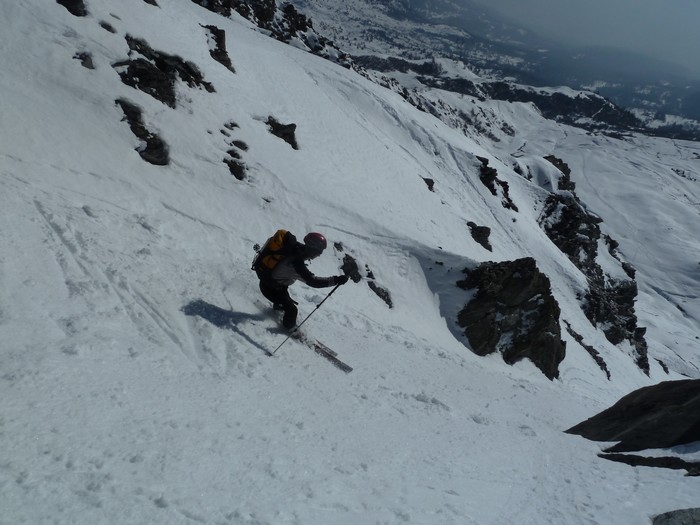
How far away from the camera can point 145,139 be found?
14719 millimetres

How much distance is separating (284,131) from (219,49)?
6.62 metres

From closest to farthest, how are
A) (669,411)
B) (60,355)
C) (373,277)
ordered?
1. (60,355)
2. (669,411)
3. (373,277)

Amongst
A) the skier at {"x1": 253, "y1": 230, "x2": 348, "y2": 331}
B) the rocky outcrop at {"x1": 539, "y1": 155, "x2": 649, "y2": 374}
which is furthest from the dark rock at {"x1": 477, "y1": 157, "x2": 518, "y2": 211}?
the skier at {"x1": 253, "y1": 230, "x2": 348, "y2": 331}

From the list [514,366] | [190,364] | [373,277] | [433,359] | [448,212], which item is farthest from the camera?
[448,212]

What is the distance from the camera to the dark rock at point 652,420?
816cm

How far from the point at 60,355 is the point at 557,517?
7128 millimetres

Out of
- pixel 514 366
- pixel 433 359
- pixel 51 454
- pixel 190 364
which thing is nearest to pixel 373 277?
pixel 433 359

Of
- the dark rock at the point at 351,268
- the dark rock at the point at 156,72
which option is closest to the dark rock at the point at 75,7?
the dark rock at the point at 156,72

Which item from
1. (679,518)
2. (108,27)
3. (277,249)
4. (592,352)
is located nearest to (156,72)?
(108,27)

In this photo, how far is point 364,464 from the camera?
642cm

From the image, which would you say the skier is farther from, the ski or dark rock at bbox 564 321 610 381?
dark rock at bbox 564 321 610 381

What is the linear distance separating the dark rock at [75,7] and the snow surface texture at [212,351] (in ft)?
1.95

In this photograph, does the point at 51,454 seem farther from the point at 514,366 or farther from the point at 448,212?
the point at 448,212

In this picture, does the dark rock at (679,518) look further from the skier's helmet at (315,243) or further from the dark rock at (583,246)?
the dark rock at (583,246)
